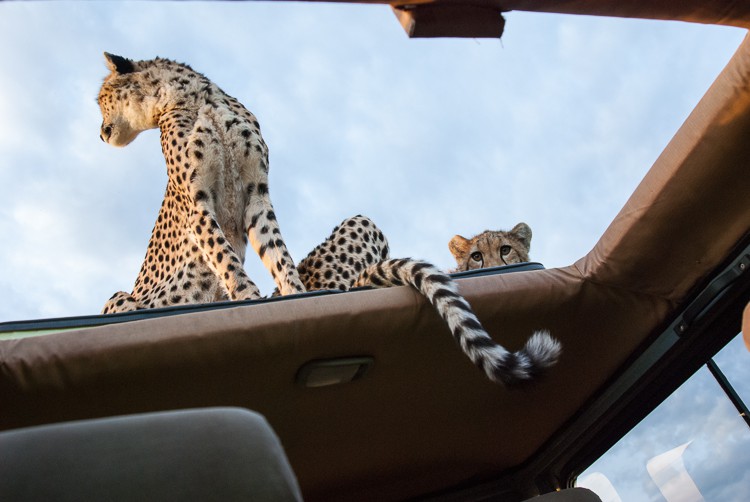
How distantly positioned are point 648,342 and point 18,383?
165 centimetres

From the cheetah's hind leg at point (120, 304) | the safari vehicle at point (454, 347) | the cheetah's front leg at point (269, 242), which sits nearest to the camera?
the safari vehicle at point (454, 347)

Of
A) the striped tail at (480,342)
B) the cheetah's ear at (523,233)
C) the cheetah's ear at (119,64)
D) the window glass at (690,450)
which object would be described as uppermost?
the cheetah's ear at (119,64)

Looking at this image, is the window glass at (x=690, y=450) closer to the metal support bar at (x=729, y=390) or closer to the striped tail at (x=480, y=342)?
the metal support bar at (x=729, y=390)

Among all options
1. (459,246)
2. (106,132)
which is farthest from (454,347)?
(459,246)

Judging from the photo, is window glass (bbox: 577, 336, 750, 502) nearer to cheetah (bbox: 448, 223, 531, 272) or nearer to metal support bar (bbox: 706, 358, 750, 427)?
metal support bar (bbox: 706, 358, 750, 427)

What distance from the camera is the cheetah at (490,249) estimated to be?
5.36 meters

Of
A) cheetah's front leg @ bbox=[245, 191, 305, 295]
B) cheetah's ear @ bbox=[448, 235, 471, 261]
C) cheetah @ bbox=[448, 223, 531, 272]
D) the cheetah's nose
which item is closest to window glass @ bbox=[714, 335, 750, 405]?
cheetah's front leg @ bbox=[245, 191, 305, 295]

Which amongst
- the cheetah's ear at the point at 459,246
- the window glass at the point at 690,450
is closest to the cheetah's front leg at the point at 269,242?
the window glass at the point at 690,450

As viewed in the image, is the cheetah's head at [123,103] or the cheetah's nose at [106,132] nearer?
the cheetah's head at [123,103]

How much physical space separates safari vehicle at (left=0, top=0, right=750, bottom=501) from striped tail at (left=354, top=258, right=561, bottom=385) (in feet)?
0.16

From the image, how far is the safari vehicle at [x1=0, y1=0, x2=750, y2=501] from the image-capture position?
1667 millimetres

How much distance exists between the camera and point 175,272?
4.00 metres

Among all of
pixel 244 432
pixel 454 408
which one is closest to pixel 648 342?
pixel 454 408

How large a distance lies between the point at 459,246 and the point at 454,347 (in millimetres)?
3599
